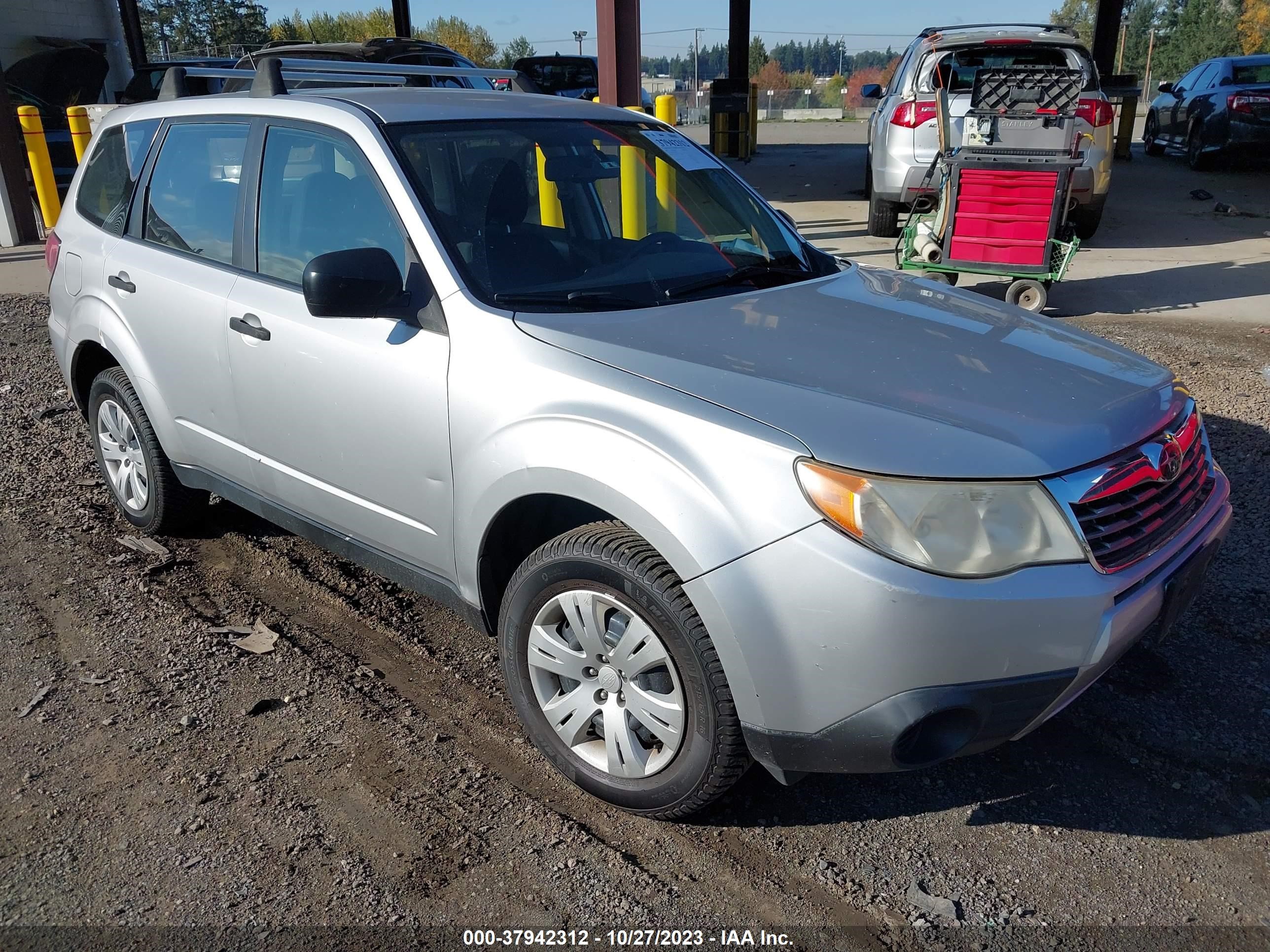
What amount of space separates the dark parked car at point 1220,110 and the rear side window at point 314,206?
15.8 meters

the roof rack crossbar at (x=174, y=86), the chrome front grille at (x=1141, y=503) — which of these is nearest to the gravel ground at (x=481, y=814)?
the chrome front grille at (x=1141, y=503)

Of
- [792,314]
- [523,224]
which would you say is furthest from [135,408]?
[792,314]

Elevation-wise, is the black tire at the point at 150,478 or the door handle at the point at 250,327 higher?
the door handle at the point at 250,327

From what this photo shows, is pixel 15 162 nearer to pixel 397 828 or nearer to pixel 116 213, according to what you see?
pixel 116 213

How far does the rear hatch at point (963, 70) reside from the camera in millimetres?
8758

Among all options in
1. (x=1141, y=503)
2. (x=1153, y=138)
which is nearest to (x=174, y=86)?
(x=1141, y=503)

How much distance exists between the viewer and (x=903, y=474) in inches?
86.7

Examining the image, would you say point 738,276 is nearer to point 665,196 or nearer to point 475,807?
point 665,196

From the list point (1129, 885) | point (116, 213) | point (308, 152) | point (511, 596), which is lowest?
point (1129, 885)

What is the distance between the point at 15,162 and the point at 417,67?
354 inches

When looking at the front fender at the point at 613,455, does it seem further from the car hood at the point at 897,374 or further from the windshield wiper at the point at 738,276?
the windshield wiper at the point at 738,276

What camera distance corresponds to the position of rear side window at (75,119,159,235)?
165 inches

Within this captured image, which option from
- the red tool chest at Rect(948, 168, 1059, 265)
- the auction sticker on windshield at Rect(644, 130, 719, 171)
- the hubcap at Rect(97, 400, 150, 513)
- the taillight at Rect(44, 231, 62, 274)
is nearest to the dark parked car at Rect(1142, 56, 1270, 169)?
the red tool chest at Rect(948, 168, 1059, 265)

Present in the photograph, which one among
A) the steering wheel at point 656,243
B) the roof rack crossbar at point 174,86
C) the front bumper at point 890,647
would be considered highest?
the roof rack crossbar at point 174,86
